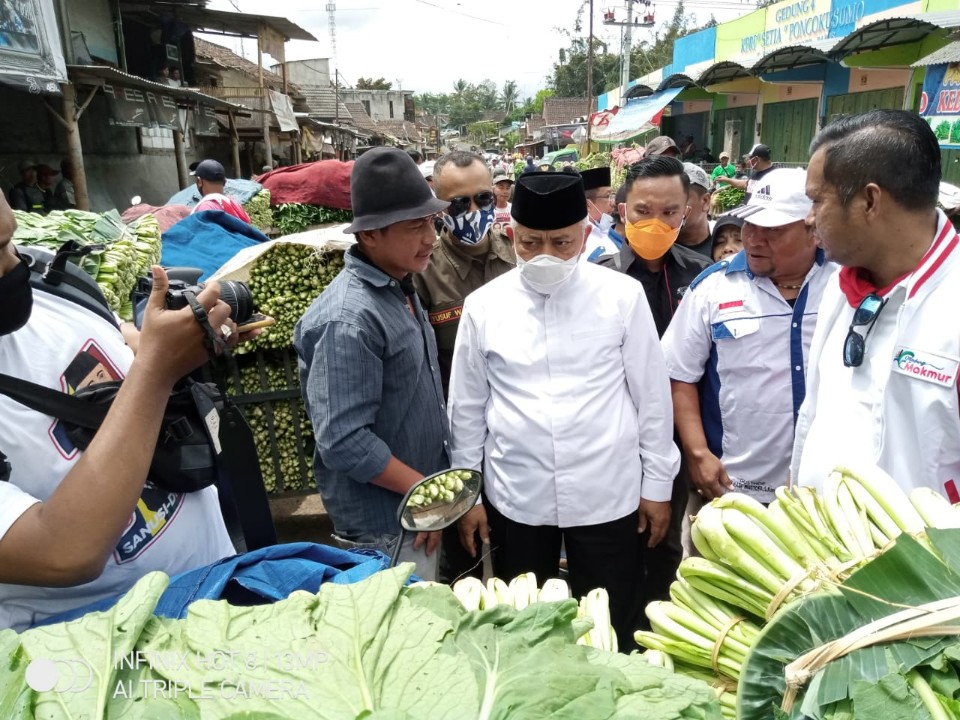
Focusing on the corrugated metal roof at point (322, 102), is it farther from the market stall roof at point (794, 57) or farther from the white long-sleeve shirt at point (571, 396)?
the white long-sleeve shirt at point (571, 396)

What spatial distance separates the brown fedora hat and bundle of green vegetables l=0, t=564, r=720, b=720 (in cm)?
162

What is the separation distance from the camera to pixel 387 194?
245 centimetres

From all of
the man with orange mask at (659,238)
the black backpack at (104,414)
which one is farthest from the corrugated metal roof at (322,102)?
the black backpack at (104,414)

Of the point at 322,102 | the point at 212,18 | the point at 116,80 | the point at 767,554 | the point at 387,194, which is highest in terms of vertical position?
the point at 212,18

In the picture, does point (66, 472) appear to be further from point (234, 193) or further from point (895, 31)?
point (895, 31)

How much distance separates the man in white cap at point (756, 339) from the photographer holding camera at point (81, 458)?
79.6 inches

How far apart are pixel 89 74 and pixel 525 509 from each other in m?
10.9

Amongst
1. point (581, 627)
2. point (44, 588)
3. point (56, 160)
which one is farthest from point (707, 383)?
point (56, 160)

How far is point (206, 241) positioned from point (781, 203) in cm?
366

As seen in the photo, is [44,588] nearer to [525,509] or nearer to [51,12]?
[525,509]

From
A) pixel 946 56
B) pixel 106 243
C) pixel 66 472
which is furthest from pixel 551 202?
pixel 946 56

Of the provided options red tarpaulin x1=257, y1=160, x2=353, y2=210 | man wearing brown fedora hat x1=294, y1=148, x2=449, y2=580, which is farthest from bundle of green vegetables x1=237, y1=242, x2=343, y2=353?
red tarpaulin x1=257, y1=160, x2=353, y2=210

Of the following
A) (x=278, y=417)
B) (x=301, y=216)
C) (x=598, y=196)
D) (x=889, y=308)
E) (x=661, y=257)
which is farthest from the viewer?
(x=301, y=216)

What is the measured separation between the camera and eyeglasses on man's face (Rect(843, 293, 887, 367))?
179 centimetres
